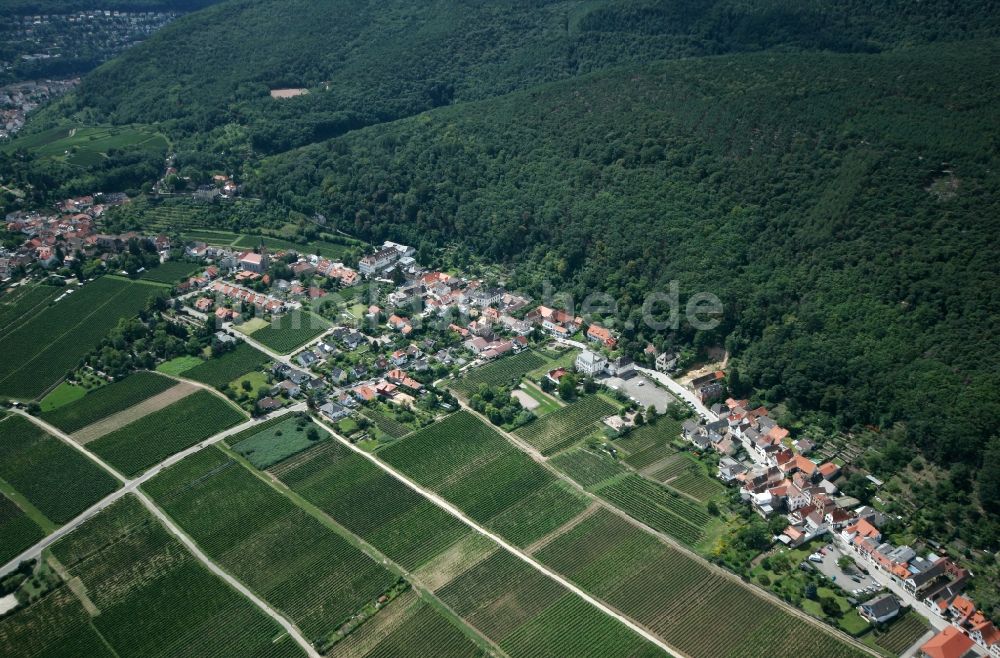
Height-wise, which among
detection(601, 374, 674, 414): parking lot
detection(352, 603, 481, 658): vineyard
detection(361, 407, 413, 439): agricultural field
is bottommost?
detection(361, 407, 413, 439): agricultural field

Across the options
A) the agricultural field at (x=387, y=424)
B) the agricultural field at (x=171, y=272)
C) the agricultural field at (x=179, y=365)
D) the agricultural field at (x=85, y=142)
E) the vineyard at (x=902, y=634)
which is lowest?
the agricultural field at (x=179, y=365)

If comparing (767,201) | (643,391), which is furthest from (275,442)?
(767,201)

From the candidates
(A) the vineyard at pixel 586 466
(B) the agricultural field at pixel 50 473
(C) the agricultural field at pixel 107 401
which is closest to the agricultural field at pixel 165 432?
(B) the agricultural field at pixel 50 473

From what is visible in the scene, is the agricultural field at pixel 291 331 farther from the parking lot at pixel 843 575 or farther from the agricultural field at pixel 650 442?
the parking lot at pixel 843 575

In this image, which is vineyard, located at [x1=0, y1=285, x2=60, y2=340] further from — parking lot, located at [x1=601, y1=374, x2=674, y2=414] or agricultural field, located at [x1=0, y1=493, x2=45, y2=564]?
parking lot, located at [x1=601, y1=374, x2=674, y2=414]

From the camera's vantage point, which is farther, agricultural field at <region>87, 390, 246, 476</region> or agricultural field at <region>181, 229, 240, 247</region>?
agricultural field at <region>181, 229, 240, 247</region>

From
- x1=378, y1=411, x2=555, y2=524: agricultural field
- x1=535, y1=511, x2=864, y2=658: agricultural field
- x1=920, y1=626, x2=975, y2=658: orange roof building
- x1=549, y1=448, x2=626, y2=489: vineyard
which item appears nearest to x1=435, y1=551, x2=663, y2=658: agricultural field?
x1=535, y1=511, x2=864, y2=658: agricultural field

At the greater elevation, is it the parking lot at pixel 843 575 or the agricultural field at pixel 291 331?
the parking lot at pixel 843 575
